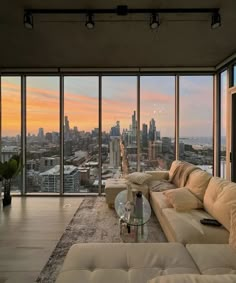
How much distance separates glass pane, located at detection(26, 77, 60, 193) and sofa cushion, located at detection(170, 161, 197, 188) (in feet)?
9.32

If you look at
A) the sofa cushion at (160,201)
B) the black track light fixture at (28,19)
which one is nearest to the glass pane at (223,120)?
the sofa cushion at (160,201)

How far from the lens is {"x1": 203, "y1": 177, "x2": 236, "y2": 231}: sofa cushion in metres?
2.61

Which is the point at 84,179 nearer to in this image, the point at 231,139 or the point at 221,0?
the point at 231,139

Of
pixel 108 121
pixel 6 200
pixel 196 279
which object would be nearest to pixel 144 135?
pixel 108 121

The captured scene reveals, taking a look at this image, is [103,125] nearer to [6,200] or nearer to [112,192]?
[112,192]

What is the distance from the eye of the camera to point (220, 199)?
2.81m

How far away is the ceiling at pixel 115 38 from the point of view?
10.8 ft

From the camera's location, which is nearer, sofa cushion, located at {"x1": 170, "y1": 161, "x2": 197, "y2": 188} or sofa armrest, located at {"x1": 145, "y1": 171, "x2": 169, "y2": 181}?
sofa cushion, located at {"x1": 170, "y1": 161, "x2": 197, "y2": 188}

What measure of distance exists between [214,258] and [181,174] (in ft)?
8.66

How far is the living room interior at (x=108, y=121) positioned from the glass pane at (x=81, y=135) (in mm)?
24

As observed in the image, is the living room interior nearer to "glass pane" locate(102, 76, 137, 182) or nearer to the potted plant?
"glass pane" locate(102, 76, 137, 182)

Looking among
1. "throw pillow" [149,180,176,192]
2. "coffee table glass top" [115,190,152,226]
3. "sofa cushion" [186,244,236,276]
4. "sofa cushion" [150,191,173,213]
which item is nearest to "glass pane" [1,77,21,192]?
"throw pillow" [149,180,176,192]

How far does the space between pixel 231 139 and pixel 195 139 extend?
109 cm

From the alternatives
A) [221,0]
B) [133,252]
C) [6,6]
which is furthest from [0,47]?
[133,252]
